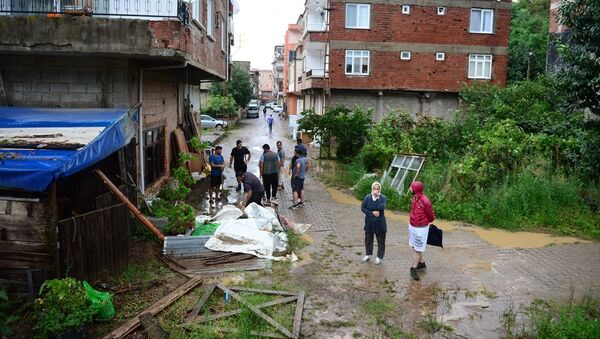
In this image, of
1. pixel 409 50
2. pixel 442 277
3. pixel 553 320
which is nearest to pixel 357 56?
pixel 409 50

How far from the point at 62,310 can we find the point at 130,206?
104 inches

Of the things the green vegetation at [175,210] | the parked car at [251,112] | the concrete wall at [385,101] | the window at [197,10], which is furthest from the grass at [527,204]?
the parked car at [251,112]

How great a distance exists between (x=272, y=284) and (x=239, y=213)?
9.73 feet

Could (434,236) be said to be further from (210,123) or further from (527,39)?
(527,39)

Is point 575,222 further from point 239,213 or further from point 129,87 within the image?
point 129,87

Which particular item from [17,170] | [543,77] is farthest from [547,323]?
[543,77]

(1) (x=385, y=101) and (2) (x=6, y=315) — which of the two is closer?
(2) (x=6, y=315)

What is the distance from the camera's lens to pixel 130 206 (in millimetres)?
8469

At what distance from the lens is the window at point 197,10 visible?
41.2 feet

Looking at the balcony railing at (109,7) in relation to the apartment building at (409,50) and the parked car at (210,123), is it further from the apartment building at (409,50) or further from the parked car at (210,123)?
the parked car at (210,123)

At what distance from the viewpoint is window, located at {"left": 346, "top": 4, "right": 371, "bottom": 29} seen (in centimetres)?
2852

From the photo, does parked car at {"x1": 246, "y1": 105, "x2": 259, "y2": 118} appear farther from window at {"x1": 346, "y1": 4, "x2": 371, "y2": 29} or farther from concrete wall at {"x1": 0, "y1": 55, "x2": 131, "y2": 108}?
concrete wall at {"x1": 0, "y1": 55, "x2": 131, "y2": 108}

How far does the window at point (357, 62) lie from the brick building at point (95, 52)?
17168 mm

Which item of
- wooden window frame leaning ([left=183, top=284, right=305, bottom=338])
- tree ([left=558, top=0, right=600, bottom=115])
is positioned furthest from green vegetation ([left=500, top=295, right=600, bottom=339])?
tree ([left=558, top=0, right=600, bottom=115])
